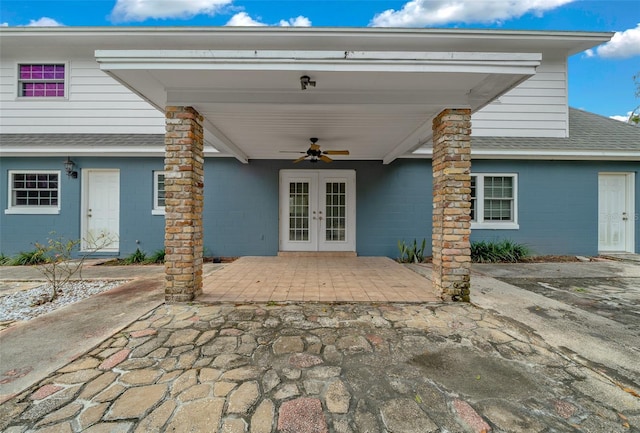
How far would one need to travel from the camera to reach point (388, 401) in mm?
1731

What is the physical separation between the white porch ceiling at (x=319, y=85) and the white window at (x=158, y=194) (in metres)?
2.97

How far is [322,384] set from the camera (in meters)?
1.88

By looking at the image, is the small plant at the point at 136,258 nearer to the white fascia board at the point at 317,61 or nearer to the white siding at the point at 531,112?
the white fascia board at the point at 317,61

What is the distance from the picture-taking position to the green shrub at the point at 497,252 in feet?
21.5

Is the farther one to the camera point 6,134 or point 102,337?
point 6,134

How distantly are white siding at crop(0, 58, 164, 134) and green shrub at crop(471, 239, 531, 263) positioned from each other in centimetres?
855

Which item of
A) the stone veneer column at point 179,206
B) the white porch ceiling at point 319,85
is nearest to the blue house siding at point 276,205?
the white porch ceiling at point 319,85

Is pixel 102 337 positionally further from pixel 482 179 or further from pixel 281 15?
pixel 281 15

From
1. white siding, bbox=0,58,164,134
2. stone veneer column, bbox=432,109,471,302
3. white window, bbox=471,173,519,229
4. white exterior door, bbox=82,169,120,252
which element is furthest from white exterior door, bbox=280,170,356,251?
white exterior door, bbox=82,169,120,252

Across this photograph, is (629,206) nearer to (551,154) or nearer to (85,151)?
(551,154)

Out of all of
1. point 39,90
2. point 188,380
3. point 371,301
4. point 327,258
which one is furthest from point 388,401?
point 39,90

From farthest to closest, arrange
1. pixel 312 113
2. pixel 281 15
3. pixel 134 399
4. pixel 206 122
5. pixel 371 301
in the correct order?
1. pixel 281 15
2. pixel 206 122
3. pixel 312 113
4. pixel 371 301
5. pixel 134 399

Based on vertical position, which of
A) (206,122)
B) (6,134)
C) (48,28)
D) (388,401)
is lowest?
(388,401)

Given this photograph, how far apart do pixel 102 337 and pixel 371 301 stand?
111 inches
